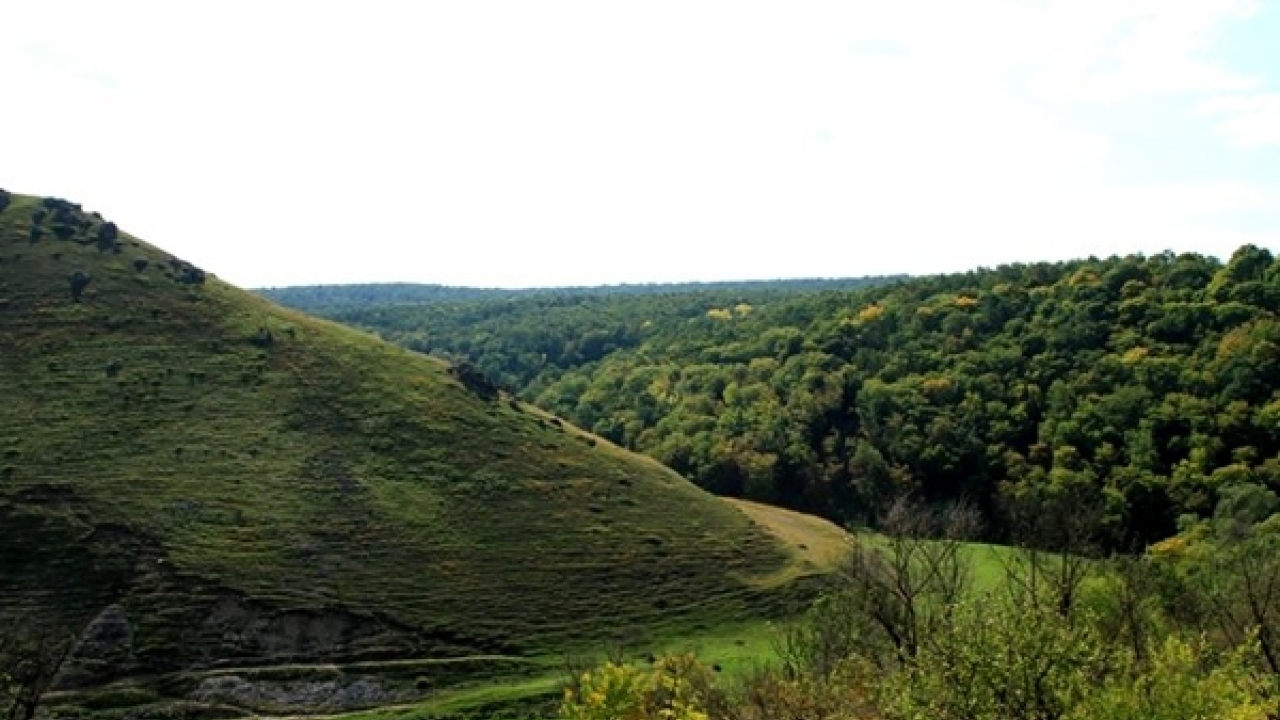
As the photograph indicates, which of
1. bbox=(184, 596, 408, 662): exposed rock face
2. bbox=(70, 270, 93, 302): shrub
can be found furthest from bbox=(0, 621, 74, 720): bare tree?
bbox=(70, 270, 93, 302): shrub

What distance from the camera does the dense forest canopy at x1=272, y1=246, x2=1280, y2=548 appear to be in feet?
361

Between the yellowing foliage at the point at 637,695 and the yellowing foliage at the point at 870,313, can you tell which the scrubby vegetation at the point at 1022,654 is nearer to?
the yellowing foliage at the point at 637,695

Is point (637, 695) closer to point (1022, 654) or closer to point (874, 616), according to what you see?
point (874, 616)

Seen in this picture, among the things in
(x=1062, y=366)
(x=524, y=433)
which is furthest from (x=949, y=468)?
(x=524, y=433)

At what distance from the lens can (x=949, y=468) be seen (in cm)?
12456

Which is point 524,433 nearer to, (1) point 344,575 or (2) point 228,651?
(1) point 344,575

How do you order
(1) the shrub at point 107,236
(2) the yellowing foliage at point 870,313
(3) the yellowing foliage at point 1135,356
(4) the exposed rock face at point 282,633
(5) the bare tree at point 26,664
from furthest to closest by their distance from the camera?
(2) the yellowing foliage at point 870,313 → (3) the yellowing foliage at point 1135,356 → (1) the shrub at point 107,236 → (4) the exposed rock face at point 282,633 → (5) the bare tree at point 26,664

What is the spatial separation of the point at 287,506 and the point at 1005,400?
3132 inches

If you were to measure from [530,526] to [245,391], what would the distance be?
27836 millimetres

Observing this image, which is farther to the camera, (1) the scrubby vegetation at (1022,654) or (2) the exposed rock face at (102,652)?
(2) the exposed rock face at (102,652)

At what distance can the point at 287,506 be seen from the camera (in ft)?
283

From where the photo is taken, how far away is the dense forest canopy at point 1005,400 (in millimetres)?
109938

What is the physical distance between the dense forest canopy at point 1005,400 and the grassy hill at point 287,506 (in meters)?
30.6

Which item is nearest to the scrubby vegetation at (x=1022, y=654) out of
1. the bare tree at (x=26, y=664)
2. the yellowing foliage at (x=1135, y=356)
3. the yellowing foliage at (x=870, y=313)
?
the bare tree at (x=26, y=664)
